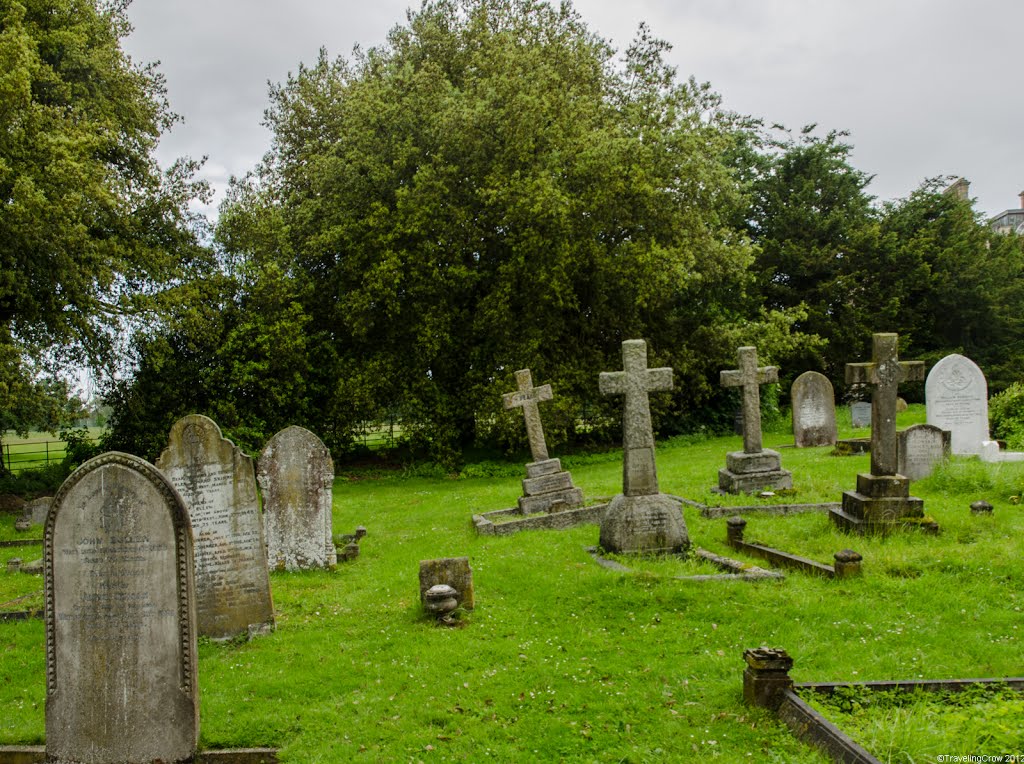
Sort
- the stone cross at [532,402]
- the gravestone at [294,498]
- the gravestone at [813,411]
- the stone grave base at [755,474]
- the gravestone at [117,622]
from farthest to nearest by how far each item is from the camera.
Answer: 1. the gravestone at [813,411]
2. the stone cross at [532,402]
3. the stone grave base at [755,474]
4. the gravestone at [294,498]
5. the gravestone at [117,622]

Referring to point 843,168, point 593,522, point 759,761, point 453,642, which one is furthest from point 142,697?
point 843,168

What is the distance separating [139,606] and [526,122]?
61.8ft

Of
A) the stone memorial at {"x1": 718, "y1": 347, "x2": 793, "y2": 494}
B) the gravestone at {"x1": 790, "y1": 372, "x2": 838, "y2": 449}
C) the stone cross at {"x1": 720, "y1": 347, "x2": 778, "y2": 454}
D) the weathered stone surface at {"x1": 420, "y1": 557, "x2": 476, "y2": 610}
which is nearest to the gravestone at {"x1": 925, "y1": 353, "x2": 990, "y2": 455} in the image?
the stone memorial at {"x1": 718, "y1": 347, "x2": 793, "y2": 494}

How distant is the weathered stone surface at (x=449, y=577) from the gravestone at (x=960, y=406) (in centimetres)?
1125

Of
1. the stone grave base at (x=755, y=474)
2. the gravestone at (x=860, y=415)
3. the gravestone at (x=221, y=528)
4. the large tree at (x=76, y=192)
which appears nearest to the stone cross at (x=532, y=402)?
the stone grave base at (x=755, y=474)

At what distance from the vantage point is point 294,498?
10.5 meters

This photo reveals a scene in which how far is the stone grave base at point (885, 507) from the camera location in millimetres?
9570

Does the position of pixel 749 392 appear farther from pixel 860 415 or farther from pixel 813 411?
pixel 860 415

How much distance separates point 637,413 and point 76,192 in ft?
42.9

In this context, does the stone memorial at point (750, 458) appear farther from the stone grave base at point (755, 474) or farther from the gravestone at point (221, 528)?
the gravestone at point (221, 528)

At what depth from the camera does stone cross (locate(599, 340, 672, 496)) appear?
992 cm

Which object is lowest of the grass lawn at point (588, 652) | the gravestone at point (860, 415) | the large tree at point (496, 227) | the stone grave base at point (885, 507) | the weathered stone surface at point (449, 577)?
the grass lawn at point (588, 652)

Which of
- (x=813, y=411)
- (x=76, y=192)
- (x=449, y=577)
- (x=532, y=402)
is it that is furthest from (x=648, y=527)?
(x=76, y=192)

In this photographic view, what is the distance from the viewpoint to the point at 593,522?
42.7 ft
